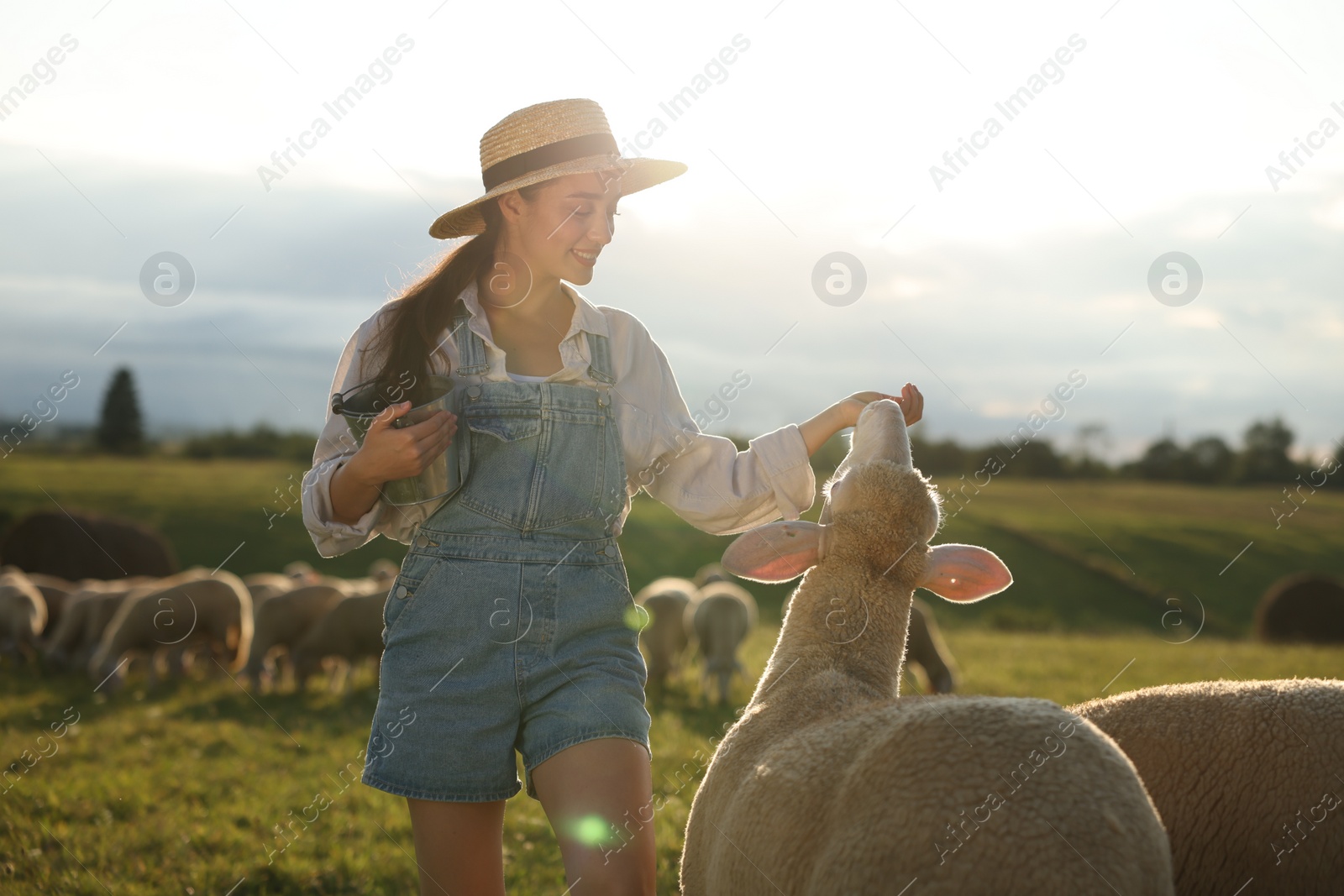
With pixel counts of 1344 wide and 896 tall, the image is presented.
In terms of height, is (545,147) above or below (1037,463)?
below

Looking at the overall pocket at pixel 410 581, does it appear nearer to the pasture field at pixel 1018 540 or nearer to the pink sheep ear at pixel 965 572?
the pink sheep ear at pixel 965 572

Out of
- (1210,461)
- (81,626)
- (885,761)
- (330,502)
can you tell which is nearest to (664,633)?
(81,626)

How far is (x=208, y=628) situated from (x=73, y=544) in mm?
11145

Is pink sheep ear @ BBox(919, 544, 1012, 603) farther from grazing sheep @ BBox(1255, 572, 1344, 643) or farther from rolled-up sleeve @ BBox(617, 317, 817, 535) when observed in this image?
grazing sheep @ BBox(1255, 572, 1344, 643)

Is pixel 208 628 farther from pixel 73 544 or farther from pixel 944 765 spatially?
pixel 944 765

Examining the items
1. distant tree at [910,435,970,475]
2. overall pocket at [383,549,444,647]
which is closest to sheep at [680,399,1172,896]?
overall pocket at [383,549,444,647]

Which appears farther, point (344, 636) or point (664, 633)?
point (664, 633)

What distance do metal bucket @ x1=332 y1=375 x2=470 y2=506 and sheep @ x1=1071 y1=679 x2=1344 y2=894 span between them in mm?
1773

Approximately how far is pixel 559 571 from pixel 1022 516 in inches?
1561

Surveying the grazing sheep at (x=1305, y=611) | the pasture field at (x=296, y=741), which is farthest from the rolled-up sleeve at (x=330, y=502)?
the grazing sheep at (x=1305, y=611)

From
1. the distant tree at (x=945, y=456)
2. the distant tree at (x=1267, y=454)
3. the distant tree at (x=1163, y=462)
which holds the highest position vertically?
the distant tree at (x=1267, y=454)

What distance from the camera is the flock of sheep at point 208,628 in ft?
37.8

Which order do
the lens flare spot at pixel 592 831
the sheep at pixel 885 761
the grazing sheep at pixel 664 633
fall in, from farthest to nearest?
the grazing sheep at pixel 664 633 < the lens flare spot at pixel 592 831 < the sheep at pixel 885 761

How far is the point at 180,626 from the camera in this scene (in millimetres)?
12148
